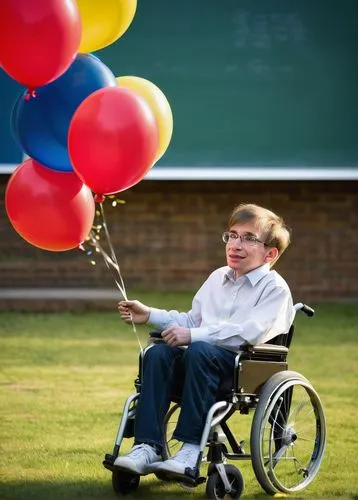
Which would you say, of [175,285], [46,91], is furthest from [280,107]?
[46,91]

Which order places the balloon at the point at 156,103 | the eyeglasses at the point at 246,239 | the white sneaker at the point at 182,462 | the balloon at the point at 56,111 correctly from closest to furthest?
the white sneaker at the point at 182,462
the eyeglasses at the point at 246,239
the balloon at the point at 56,111
the balloon at the point at 156,103

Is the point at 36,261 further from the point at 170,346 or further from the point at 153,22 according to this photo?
the point at 170,346

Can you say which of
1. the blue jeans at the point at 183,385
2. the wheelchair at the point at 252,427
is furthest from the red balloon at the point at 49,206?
the blue jeans at the point at 183,385

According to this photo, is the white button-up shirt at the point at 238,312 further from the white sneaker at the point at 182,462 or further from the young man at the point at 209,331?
the white sneaker at the point at 182,462

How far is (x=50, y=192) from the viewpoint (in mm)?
5328

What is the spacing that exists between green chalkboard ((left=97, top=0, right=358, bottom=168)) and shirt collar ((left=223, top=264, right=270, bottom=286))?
7836 millimetres

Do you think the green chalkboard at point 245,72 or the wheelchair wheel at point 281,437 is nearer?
the wheelchair wheel at point 281,437

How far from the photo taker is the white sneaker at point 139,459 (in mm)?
4648

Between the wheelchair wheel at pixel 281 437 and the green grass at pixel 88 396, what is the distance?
102mm

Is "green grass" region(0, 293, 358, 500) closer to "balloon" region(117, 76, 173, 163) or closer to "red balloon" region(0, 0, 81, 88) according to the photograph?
"balloon" region(117, 76, 173, 163)

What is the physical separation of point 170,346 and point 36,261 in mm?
8279

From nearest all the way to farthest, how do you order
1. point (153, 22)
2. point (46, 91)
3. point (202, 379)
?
point (202, 379), point (46, 91), point (153, 22)

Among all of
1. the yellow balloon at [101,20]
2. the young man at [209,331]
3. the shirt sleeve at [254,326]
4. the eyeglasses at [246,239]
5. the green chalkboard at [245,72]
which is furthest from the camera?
the green chalkboard at [245,72]

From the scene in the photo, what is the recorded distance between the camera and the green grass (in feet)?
17.0
